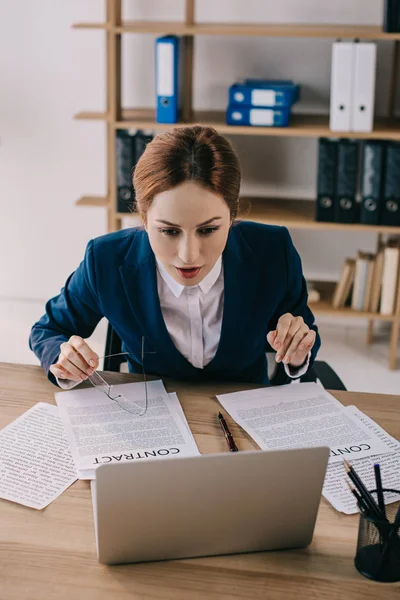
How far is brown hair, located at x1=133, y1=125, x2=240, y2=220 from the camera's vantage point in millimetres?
1493

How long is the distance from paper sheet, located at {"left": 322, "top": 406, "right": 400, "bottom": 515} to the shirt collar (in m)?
0.50

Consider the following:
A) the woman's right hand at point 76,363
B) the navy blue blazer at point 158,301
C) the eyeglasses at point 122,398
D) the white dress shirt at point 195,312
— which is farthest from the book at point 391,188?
the woman's right hand at point 76,363

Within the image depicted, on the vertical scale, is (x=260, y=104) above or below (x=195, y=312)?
above

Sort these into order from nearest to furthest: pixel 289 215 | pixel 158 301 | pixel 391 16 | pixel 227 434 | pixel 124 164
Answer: pixel 227 434 < pixel 158 301 < pixel 391 16 < pixel 124 164 < pixel 289 215

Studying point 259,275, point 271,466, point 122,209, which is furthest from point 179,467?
point 122,209

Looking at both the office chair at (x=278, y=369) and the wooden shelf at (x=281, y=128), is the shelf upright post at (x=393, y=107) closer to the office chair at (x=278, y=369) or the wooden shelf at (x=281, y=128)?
the wooden shelf at (x=281, y=128)

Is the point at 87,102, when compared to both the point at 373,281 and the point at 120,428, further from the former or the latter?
the point at 120,428

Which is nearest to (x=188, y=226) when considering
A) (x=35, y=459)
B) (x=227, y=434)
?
(x=227, y=434)

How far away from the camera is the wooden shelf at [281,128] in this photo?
10.2ft

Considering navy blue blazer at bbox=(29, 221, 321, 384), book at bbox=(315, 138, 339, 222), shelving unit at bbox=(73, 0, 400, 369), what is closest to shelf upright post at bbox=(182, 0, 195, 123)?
shelving unit at bbox=(73, 0, 400, 369)

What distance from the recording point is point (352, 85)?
10.00 ft

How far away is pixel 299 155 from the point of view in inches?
141

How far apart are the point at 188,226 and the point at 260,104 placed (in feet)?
5.97

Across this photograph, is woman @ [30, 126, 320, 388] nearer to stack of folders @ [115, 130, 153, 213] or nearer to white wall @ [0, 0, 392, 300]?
stack of folders @ [115, 130, 153, 213]
